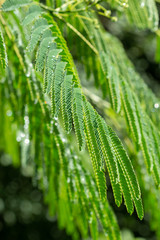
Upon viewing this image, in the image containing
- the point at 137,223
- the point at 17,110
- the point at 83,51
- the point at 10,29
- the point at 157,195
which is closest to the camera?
the point at 10,29

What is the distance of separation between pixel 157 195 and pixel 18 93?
0.96 metres

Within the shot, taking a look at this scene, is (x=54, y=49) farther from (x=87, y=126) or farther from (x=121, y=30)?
(x=121, y=30)

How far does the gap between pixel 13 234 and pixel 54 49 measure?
445 cm

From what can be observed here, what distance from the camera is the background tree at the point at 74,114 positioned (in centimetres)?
71

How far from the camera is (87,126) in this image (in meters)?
0.70

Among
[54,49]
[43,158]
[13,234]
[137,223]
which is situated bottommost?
[137,223]

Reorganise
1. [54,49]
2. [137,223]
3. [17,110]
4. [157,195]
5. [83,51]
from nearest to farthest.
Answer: [54,49] → [17,110] → [83,51] → [157,195] → [137,223]

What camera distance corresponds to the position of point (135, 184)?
0.72 metres

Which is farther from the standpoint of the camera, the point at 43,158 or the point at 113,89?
the point at 43,158

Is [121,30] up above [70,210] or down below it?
below

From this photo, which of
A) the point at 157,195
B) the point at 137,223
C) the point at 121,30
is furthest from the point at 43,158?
the point at 121,30

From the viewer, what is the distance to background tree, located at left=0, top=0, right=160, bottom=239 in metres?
0.71

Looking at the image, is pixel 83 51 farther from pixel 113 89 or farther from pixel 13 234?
pixel 13 234

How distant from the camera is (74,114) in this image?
0.69m
